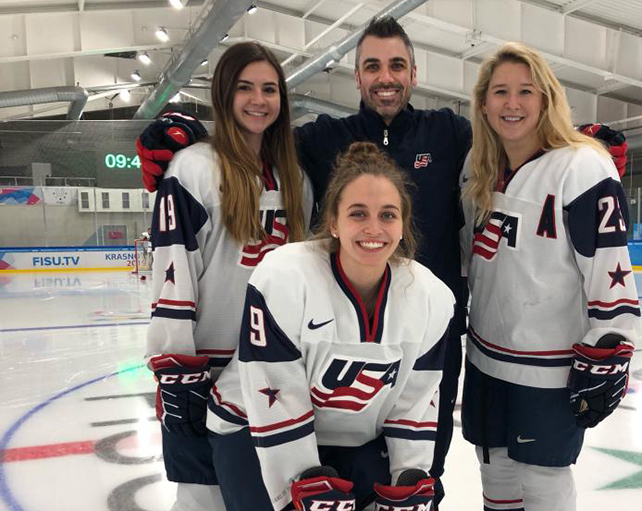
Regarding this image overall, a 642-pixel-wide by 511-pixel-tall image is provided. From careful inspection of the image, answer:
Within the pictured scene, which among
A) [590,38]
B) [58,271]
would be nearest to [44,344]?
[58,271]

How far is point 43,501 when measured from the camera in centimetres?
211

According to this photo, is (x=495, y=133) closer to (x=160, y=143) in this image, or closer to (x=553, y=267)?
(x=553, y=267)

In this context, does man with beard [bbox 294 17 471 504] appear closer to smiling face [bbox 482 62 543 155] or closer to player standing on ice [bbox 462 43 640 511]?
player standing on ice [bbox 462 43 640 511]

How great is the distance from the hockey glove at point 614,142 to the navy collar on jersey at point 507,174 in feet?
0.70

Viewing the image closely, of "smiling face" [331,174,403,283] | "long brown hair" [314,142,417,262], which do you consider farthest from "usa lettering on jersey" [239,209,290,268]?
"smiling face" [331,174,403,283]

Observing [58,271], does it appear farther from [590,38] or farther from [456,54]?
[590,38]

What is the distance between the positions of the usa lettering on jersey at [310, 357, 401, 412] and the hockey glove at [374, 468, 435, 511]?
0.57 feet

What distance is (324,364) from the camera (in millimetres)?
1271

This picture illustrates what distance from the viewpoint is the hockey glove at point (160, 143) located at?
1424 millimetres

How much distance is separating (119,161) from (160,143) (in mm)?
13280

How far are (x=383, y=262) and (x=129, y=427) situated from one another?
6.73ft

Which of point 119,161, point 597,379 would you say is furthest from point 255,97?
point 119,161

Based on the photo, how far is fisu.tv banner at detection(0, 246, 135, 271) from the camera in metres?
11.7

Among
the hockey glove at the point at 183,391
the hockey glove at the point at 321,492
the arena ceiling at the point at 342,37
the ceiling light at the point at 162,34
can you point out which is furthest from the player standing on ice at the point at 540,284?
the ceiling light at the point at 162,34
